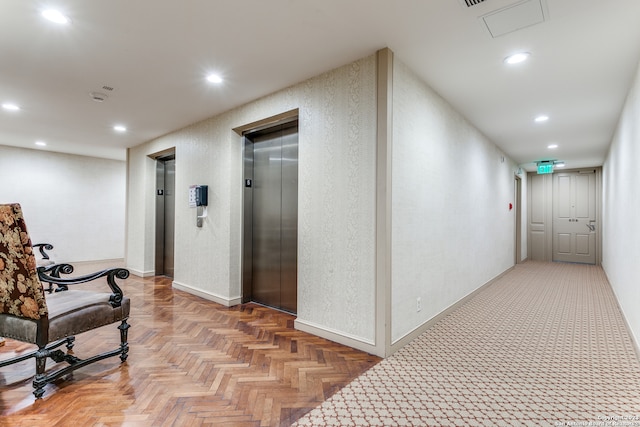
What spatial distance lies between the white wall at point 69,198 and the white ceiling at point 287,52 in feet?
11.4

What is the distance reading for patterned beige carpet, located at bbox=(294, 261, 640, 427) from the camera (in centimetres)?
195

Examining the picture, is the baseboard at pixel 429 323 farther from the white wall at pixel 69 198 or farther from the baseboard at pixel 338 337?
the white wall at pixel 69 198

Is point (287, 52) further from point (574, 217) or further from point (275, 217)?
point (574, 217)

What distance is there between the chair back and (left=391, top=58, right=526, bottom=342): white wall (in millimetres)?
2711

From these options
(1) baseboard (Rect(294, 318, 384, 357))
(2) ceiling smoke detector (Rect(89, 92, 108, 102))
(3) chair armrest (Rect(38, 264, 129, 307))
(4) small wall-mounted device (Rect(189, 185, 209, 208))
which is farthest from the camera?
(4) small wall-mounted device (Rect(189, 185, 209, 208))

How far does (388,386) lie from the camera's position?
2301 millimetres

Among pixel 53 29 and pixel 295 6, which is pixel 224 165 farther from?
pixel 295 6

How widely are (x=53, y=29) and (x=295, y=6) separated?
2014mm

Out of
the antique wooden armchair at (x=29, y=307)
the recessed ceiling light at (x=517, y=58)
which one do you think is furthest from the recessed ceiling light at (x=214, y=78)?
the recessed ceiling light at (x=517, y=58)

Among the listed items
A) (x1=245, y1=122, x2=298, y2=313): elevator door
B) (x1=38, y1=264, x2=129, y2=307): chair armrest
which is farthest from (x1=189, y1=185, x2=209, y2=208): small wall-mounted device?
(x1=38, y1=264, x2=129, y2=307): chair armrest

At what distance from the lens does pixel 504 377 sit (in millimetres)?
2439

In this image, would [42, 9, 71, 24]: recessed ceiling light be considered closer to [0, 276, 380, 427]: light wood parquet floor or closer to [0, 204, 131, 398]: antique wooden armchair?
[0, 204, 131, 398]: antique wooden armchair

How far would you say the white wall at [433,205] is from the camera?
9.84 ft

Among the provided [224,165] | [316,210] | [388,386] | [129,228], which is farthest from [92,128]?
[388,386]
